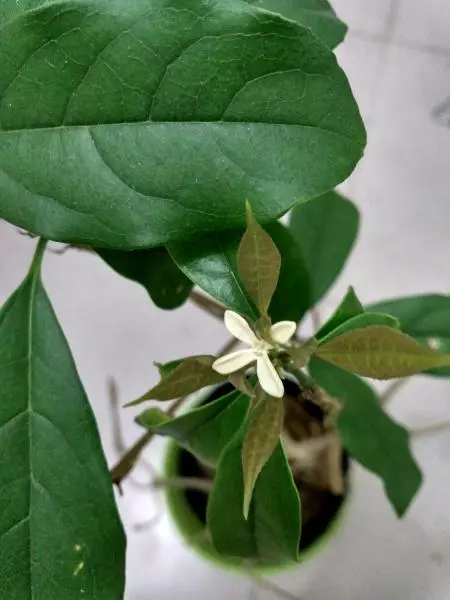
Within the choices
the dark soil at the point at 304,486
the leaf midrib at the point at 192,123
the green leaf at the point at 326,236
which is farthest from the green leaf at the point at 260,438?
the dark soil at the point at 304,486

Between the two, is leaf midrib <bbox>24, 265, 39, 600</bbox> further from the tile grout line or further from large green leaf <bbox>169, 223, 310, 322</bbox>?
the tile grout line

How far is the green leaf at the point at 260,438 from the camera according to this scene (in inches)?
14.7

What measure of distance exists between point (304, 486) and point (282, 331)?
48 centimetres

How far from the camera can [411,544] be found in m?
0.91

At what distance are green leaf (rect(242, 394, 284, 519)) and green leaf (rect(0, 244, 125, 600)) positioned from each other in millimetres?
140

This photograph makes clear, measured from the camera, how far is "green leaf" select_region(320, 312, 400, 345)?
399 millimetres

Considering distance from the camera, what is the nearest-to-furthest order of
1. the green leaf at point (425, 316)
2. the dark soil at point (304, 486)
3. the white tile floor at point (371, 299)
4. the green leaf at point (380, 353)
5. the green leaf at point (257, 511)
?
the green leaf at point (380, 353)
the green leaf at point (257, 511)
the green leaf at point (425, 316)
the dark soil at point (304, 486)
the white tile floor at point (371, 299)

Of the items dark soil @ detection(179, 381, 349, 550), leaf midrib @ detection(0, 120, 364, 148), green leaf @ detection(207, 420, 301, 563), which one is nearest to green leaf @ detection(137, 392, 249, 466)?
green leaf @ detection(207, 420, 301, 563)

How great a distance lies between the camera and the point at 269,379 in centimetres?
37

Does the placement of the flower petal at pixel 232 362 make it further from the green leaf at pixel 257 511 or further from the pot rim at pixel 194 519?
the pot rim at pixel 194 519

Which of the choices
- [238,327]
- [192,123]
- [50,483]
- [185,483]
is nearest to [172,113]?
[192,123]

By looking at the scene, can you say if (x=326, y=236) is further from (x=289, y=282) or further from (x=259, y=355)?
(x=259, y=355)

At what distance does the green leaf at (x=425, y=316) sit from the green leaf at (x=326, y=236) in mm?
50

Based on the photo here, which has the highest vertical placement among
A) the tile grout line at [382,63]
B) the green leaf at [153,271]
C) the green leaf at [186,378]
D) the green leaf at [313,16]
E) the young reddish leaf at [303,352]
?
the green leaf at [313,16]
